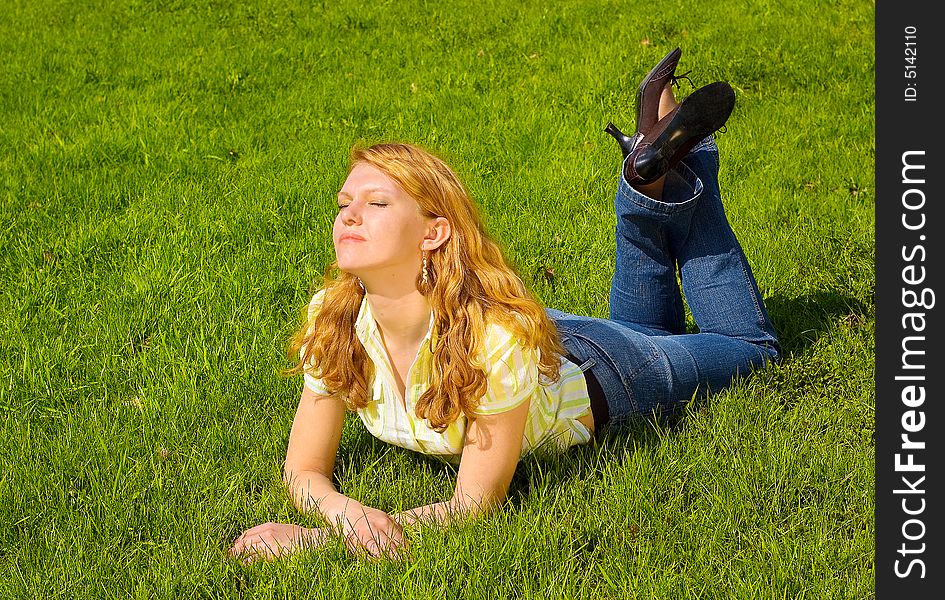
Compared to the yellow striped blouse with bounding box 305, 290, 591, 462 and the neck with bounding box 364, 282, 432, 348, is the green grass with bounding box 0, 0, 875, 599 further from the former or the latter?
the neck with bounding box 364, 282, 432, 348

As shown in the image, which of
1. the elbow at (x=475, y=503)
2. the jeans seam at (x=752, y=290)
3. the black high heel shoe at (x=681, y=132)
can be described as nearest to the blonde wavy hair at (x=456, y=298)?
the elbow at (x=475, y=503)

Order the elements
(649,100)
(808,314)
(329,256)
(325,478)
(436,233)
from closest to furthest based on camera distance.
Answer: (436,233), (325,478), (649,100), (808,314), (329,256)

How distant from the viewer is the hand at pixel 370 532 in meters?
2.97

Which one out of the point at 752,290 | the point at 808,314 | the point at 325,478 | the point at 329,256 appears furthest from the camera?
the point at 329,256

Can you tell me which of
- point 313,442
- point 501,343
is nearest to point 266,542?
point 313,442

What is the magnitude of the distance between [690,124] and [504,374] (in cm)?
118

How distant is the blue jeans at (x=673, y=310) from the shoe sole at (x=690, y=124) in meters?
0.15

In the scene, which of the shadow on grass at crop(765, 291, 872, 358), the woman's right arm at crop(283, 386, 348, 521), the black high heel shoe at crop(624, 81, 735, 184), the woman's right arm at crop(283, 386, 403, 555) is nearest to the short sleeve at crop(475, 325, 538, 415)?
the woman's right arm at crop(283, 386, 403, 555)

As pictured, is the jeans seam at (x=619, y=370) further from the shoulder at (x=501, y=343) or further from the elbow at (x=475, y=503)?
the elbow at (x=475, y=503)

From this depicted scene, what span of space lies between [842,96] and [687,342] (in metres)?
4.48

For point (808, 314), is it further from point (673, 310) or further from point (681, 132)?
point (681, 132)

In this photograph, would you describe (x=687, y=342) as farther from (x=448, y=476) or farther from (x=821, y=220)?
(x=821, y=220)

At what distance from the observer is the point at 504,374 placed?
9.95 ft
